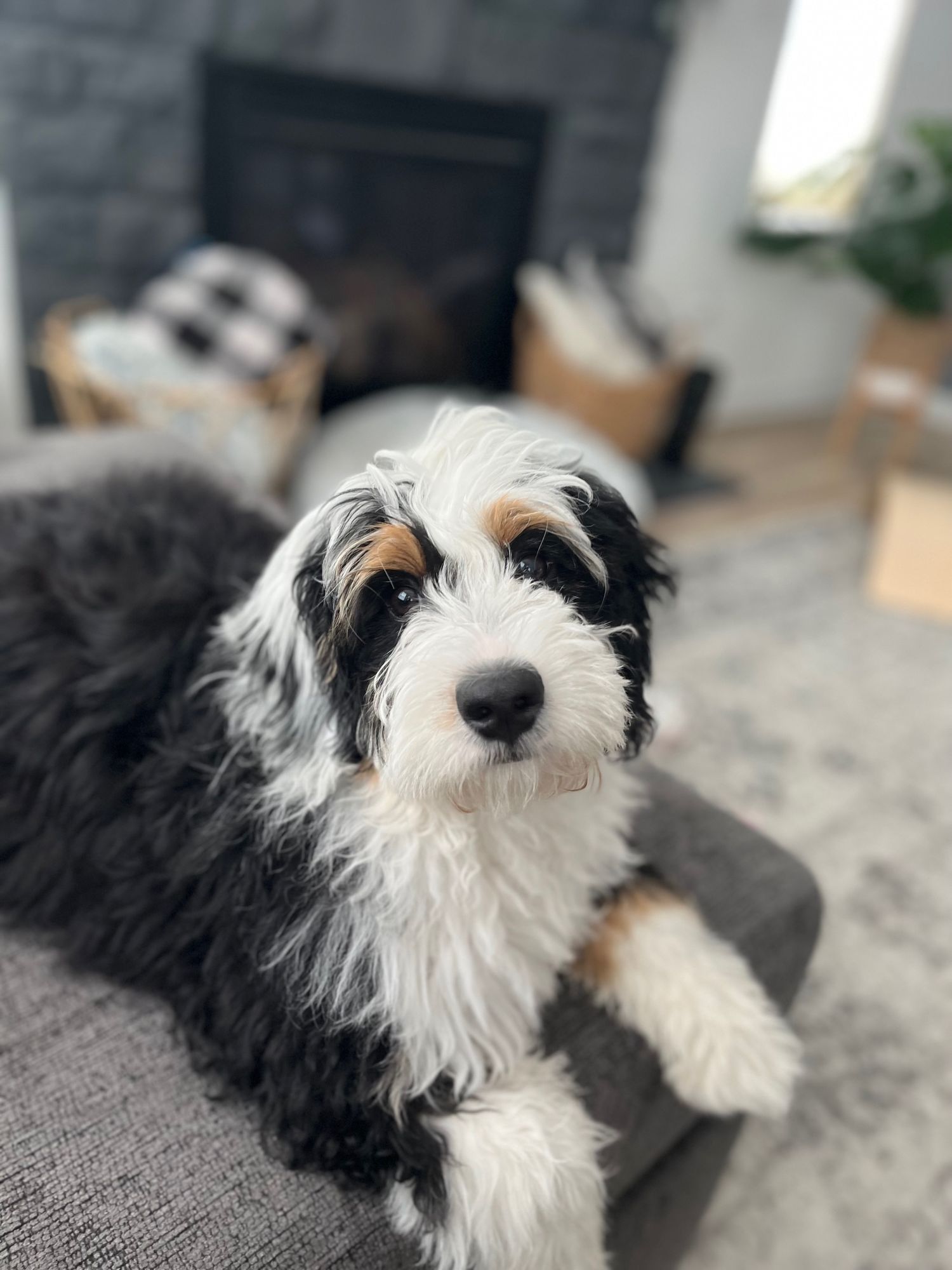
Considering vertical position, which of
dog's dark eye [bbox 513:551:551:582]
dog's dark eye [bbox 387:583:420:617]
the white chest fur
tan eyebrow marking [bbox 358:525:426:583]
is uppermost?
tan eyebrow marking [bbox 358:525:426:583]

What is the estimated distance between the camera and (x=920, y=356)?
462cm

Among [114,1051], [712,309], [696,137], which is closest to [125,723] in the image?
[114,1051]

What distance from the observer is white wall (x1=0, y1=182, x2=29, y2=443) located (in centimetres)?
250

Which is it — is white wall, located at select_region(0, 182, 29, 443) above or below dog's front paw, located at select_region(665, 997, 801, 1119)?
above

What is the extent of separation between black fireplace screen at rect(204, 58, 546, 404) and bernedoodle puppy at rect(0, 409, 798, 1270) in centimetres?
239

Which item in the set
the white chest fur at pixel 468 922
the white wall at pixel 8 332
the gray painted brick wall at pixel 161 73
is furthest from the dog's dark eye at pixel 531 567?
the gray painted brick wall at pixel 161 73

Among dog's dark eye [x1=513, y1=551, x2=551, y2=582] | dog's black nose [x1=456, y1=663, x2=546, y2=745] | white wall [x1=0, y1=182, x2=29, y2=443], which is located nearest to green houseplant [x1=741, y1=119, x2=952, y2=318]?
white wall [x1=0, y1=182, x2=29, y2=443]

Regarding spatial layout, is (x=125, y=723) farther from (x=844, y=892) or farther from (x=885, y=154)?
(x=885, y=154)

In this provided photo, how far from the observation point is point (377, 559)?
849 millimetres

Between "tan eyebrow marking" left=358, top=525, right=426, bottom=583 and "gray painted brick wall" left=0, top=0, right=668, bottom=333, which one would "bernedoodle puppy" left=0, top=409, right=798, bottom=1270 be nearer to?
"tan eyebrow marking" left=358, top=525, right=426, bottom=583

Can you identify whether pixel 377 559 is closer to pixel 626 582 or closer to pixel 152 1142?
pixel 626 582

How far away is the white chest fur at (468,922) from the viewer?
0.93 metres

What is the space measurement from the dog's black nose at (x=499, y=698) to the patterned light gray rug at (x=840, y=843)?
106cm

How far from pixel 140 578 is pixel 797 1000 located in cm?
140
